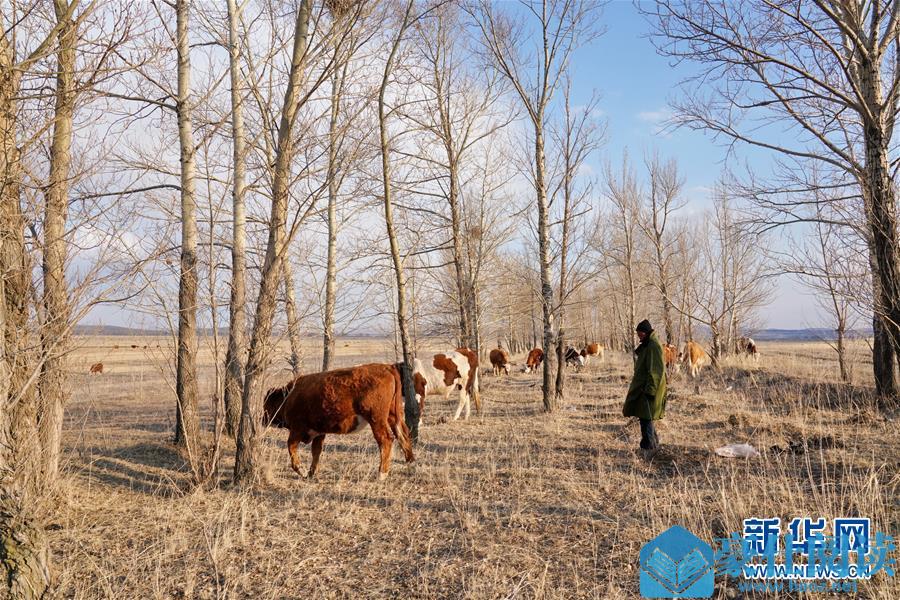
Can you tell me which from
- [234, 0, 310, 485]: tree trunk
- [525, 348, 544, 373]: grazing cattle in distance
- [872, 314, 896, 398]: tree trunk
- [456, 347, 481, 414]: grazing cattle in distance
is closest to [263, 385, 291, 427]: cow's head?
[234, 0, 310, 485]: tree trunk

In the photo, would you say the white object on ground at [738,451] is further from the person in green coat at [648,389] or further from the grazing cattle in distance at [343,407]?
the grazing cattle in distance at [343,407]

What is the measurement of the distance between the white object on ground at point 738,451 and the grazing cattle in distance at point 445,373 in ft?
19.5

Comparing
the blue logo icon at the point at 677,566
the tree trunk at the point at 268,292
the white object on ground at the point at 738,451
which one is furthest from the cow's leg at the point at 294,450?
the white object on ground at the point at 738,451

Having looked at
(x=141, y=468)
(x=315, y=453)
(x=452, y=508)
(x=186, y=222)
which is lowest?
(x=452, y=508)

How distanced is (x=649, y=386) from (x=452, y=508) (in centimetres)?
358

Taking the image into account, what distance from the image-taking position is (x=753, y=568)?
12.1 ft

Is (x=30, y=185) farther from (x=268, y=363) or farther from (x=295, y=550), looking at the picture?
(x=295, y=550)

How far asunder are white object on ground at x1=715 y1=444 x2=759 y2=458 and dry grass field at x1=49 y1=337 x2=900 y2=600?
0.18 m

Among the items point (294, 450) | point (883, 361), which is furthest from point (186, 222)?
point (883, 361)

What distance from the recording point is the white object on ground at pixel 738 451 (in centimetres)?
695

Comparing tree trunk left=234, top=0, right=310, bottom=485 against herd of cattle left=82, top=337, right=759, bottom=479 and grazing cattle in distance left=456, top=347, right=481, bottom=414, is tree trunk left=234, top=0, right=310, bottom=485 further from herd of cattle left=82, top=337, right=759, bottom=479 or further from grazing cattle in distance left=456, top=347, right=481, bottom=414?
grazing cattle in distance left=456, top=347, right=481, bottom=414

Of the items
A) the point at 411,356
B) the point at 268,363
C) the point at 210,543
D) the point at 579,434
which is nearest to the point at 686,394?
the point at 579,434

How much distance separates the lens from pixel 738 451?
279 inches
